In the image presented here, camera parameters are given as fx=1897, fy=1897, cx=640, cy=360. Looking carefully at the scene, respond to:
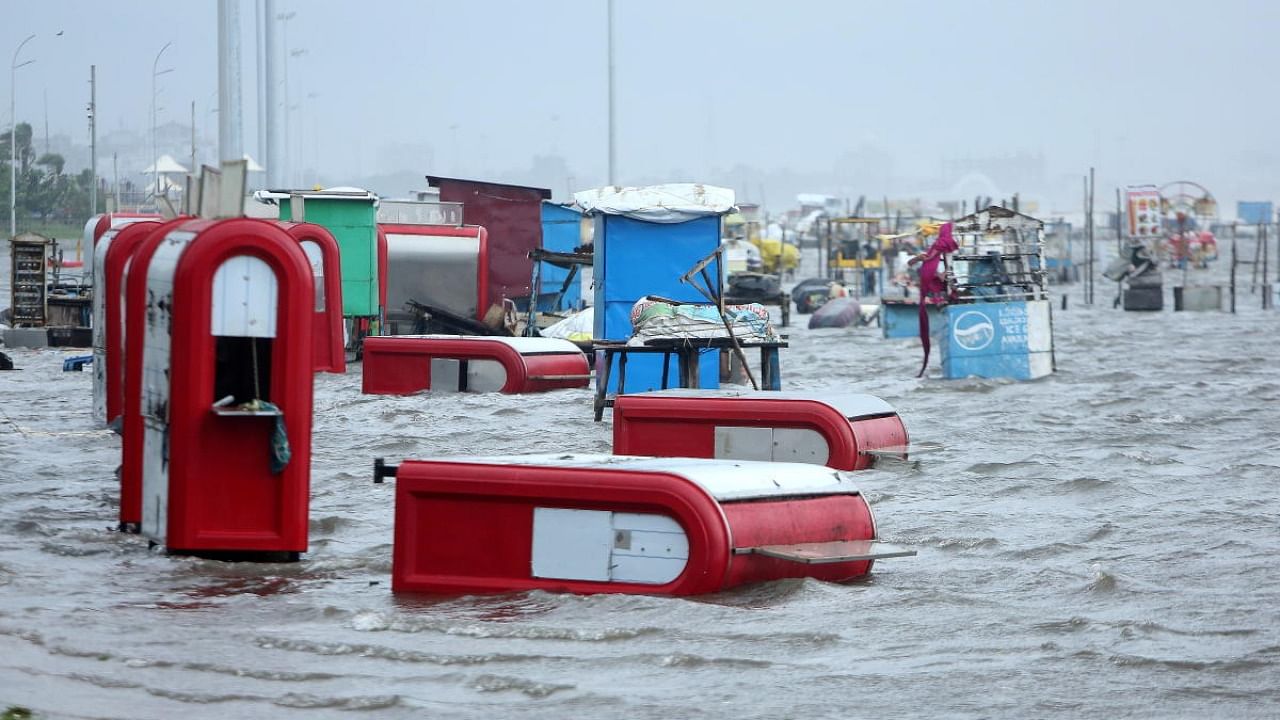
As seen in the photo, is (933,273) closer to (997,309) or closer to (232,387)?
(997,309)

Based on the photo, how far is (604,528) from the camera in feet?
28.9

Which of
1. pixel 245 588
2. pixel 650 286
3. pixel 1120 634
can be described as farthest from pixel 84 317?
pixel 1120 634

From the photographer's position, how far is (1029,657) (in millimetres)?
7906

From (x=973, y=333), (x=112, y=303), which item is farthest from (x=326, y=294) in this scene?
(x=112, y=303)

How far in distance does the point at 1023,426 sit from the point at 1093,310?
118 ft

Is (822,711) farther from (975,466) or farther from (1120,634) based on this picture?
(975,466)

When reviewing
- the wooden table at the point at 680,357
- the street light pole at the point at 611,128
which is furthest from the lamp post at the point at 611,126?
the wooden table at the point at 680,357

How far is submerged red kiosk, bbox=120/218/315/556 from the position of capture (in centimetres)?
937

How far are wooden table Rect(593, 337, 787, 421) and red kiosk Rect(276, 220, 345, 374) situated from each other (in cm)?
619

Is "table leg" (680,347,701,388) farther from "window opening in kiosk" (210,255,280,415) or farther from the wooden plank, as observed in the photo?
"window opening in kiosk" (210,255,280,415)

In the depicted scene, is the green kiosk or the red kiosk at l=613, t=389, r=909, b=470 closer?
the red kiosk at l=613, t=389, r=909, b=470

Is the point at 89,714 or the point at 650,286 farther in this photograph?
the point at 650,286

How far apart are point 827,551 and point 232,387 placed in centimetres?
309

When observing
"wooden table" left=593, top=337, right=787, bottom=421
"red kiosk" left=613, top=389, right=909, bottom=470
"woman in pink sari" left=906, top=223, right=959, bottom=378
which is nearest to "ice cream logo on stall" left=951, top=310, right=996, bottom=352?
"woman in pink sari" left=906, top=223, right=959, bottom=378
